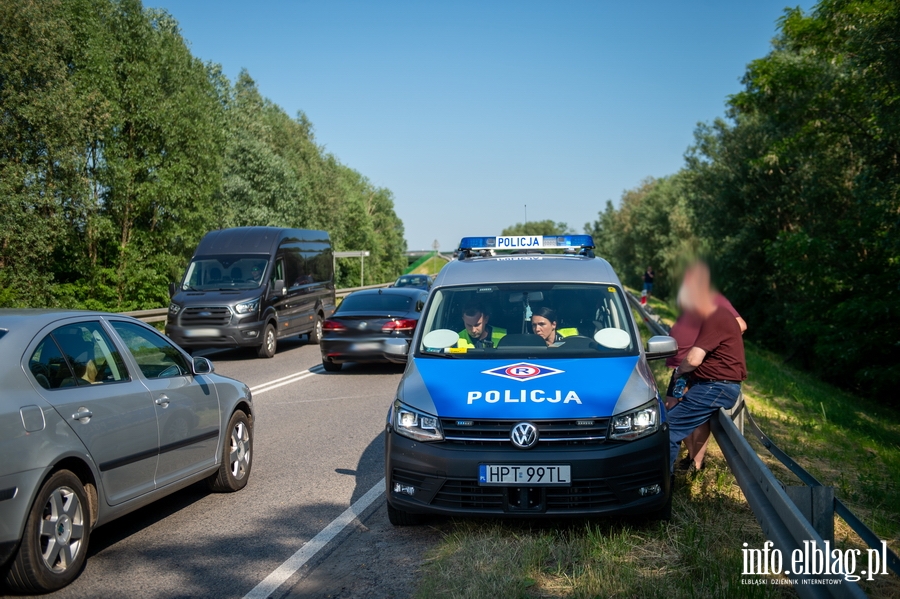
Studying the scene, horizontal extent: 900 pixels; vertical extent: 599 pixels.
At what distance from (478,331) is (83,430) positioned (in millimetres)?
2863

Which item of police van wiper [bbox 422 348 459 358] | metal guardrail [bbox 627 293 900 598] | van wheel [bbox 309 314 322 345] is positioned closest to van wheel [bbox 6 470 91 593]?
Result: police van wiper [bbox 422 348 459 358]

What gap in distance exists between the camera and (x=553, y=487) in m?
5.15

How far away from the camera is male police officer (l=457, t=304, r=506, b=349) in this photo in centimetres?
640

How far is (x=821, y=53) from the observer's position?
24.3 meters

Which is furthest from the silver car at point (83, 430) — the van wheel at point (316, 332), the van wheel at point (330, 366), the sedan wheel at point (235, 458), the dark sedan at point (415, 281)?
the dark sedan at point (415, 281)

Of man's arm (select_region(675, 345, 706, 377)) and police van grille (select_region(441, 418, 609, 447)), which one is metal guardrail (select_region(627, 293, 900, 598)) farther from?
police van grille (select_region(441, 418, 609, 447))

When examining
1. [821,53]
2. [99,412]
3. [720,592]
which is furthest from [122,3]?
[720,592]


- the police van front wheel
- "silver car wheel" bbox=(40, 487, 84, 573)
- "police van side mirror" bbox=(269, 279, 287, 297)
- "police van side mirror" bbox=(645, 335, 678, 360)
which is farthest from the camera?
"police van side mirror" bbox=(269, 279, 287, 297)

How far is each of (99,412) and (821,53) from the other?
24201mm

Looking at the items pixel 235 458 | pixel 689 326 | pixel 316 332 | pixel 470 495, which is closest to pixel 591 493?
pixel 470 495

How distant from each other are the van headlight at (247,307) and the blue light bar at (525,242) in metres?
11.4

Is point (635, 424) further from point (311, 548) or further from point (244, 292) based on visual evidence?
point (244, 292)

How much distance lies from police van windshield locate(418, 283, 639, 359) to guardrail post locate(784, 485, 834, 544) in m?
1.89

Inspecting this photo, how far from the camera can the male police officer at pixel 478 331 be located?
640 centimetres
